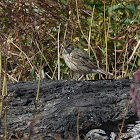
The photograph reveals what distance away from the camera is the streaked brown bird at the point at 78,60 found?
147 inches

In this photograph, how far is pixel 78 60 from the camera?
385 centimetres

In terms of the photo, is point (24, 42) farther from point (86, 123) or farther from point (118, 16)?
point (86, 123)

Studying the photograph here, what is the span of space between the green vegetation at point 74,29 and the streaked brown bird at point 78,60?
22 cm

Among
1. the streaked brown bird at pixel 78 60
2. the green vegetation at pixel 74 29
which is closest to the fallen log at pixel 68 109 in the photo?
the streaked brown bird at pixel 78 60

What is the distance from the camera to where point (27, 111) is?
7.88 feet

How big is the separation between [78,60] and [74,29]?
0.48 metres

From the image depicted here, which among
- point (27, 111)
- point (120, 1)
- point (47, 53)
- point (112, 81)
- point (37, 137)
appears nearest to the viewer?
point (37, 137)

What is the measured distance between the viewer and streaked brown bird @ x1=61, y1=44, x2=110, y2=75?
3.74 m

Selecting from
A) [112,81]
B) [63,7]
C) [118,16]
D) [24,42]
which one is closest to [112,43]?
[118,16]

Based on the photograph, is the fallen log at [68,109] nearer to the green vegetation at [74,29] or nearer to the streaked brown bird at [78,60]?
the streaked brown bird at [78,60]

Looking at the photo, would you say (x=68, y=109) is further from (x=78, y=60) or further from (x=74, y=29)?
(x=74, y=29)

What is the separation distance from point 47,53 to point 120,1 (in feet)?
3.77

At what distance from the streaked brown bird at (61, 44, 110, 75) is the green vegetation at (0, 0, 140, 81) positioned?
224 millimetres

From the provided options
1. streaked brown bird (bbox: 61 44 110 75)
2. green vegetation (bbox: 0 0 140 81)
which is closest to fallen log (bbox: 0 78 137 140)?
streaked brown bird (bbox: 61 44 110 75)
